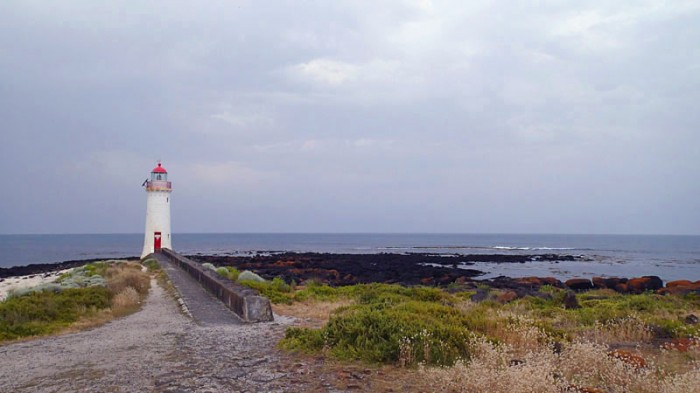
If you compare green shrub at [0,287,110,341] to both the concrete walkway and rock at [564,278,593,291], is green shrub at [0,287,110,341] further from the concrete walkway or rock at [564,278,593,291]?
rock at [564,278,593,291]

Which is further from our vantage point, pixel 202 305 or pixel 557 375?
pixel 202 305

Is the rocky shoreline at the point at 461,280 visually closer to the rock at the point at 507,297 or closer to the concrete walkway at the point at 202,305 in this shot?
the rock at the point at 507,297

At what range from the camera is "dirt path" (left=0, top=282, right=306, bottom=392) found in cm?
523

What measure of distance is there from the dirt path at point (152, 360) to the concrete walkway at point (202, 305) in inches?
15.1

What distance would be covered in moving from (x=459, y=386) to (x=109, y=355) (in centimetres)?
454

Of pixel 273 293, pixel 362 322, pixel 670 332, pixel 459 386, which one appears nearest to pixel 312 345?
pixel 362 322

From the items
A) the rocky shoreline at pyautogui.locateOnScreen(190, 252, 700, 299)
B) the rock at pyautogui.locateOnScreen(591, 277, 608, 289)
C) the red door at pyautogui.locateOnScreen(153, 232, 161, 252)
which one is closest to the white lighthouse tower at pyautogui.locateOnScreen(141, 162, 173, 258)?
the red door at pyautogui.locateOnScreen(153, 232, 161, 252)

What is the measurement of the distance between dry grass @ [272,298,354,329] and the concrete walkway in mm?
1213

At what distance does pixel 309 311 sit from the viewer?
11.2 metres

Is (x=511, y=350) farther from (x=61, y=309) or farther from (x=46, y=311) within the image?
(x=61, y=309)

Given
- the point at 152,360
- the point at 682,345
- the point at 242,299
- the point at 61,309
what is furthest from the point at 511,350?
the point at 61,309

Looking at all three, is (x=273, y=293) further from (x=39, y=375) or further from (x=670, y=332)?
(x=670, y=332)

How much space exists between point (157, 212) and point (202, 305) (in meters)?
23.0

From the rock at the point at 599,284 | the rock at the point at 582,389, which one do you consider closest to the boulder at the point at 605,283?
the rock at the point at 599,284
